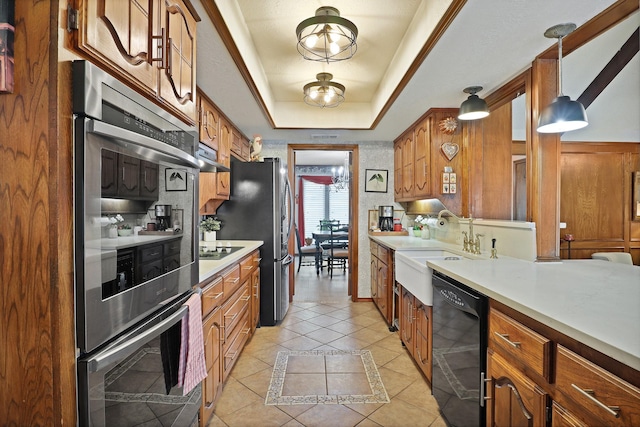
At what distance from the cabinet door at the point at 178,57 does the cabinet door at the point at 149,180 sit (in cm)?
34

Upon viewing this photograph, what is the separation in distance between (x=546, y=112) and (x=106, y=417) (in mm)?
2334

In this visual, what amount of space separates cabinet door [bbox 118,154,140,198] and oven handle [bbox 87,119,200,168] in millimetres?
59

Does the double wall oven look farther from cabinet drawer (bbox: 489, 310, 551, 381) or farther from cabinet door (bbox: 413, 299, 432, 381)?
cabinet door (bbox: 413, 299, 432, 381)

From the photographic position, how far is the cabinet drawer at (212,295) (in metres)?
1.77

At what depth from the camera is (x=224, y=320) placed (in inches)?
84.4

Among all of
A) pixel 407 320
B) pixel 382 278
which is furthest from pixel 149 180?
pixel 382 278

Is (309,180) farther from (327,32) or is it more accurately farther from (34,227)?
(34,227)

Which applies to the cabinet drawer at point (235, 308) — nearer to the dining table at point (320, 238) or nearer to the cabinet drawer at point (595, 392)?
the cabinet drawer at point (595, 392)

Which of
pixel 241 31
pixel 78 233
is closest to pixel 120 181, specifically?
pixel 78 233

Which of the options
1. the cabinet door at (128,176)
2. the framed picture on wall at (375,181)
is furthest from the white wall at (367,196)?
the cabinet door at (128,176)

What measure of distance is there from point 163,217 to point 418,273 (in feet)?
5.46

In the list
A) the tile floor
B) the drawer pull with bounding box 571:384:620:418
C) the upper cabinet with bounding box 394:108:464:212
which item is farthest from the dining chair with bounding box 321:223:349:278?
the drawer pull with bounding box 571:384:620:418

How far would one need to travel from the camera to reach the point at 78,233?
32.7 inches

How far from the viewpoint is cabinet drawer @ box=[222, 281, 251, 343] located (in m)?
2.18
